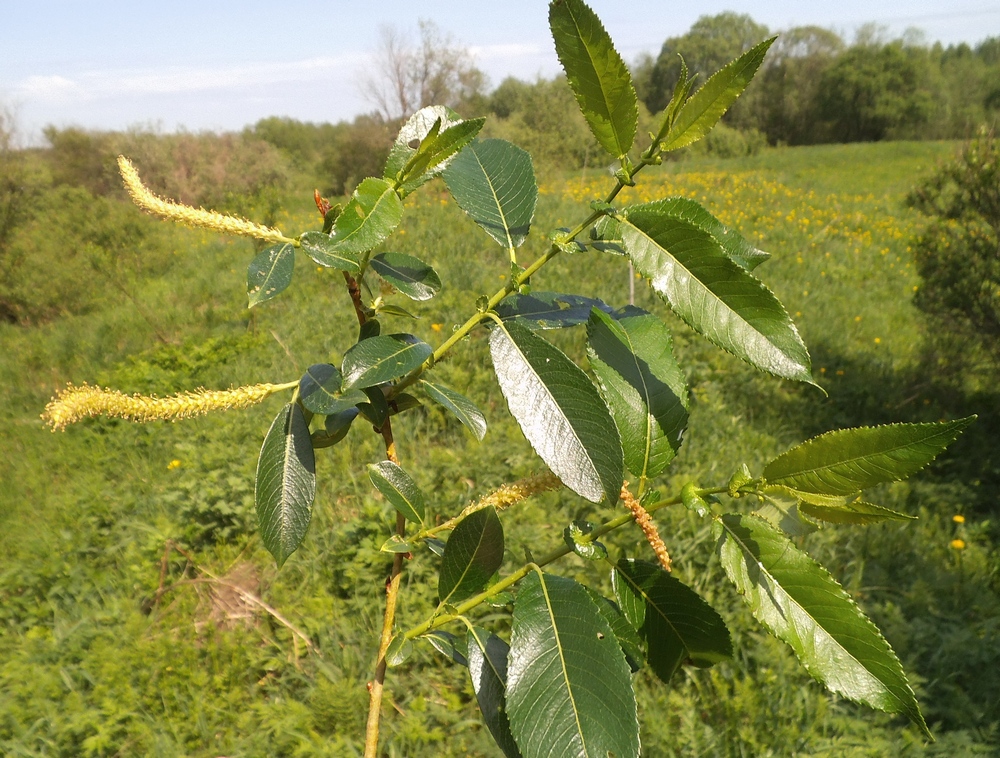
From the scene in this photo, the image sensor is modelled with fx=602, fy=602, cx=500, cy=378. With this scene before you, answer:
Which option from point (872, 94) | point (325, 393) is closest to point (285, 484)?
point (325, 393)

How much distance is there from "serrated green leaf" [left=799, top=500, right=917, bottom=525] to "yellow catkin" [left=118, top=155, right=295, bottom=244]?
52 centimetres

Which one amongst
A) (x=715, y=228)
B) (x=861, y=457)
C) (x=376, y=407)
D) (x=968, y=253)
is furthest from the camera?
(x=968, y=253)

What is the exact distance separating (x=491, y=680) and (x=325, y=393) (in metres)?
0.34

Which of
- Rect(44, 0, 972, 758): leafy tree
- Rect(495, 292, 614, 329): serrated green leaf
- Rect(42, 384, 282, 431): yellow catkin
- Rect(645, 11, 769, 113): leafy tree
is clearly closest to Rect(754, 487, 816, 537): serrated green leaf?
Rect(44, 0, 972, 758): leafy tree

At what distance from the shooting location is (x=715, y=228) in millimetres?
532

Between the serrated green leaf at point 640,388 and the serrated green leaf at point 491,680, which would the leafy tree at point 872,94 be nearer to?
the serrated green leaf at point 640,388

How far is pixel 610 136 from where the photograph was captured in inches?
19.8

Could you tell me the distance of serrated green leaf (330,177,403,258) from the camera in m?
0.49

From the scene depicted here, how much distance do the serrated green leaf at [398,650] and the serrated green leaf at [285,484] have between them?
14 centimetres

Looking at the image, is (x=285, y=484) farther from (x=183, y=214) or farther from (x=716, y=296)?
(x=716, y=296)

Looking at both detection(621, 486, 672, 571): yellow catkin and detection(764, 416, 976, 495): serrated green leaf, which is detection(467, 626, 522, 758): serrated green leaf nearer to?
detection(621, 486, 672, 571): yellow catkin

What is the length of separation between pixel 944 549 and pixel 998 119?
4210 mm

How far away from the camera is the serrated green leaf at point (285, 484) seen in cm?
58

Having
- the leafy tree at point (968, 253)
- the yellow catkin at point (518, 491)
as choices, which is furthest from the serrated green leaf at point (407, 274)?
the leafy tree at point (968, 253)
